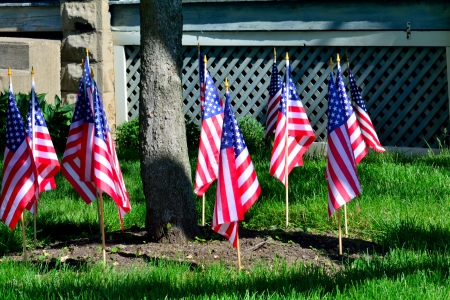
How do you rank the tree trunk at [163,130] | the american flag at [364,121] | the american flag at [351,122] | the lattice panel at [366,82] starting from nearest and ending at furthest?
the tree trunk at [163,130]
the american flag at [351,122]
the american flag at [364,121]
the lattice panel at [366,82]

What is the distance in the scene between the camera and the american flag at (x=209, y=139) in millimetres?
5746

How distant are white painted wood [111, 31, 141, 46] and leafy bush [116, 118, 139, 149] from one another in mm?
1036

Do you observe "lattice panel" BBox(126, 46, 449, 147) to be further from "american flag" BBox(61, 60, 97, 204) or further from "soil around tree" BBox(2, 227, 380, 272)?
"american flag" BBox(61, 60, 97, 204)

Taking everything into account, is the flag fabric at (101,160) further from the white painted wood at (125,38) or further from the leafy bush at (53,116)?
the white painted wood at (125,38)

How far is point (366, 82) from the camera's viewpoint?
31.8 ft

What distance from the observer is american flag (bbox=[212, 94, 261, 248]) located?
4.66m

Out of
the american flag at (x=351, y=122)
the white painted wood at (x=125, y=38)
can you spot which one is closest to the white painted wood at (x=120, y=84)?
the white painted wood at (x=125, y=38)

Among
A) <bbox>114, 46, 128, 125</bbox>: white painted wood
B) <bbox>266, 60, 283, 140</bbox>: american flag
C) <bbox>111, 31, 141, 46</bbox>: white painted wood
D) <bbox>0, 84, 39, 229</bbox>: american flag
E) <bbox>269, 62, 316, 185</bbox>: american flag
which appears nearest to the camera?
<bbox>0, 84, 39, 229</bbox>: american flag

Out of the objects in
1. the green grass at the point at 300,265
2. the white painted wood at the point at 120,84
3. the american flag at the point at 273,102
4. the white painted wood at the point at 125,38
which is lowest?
the green grass at the point at 300,265

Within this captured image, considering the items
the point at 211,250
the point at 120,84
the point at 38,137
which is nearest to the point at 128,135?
the point at 120,84

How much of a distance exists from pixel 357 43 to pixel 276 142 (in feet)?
11.9

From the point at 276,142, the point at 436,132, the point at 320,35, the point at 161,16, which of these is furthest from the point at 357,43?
the point at 161,16

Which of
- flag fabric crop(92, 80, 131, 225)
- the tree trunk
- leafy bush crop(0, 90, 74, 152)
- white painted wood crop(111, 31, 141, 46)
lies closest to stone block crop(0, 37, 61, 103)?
leafy bush crop(0, 90, 74, 152)

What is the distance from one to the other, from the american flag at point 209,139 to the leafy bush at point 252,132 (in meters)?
3.48
